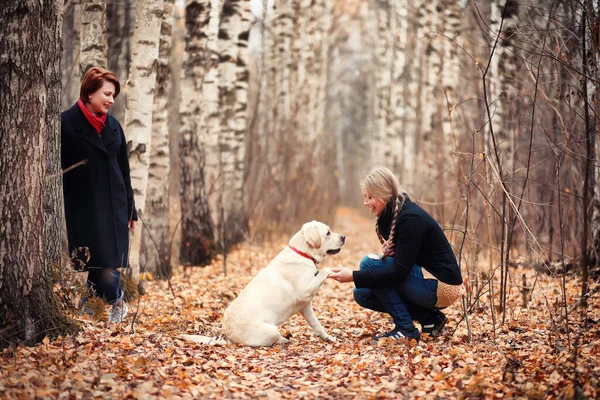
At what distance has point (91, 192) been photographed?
5.80 metres

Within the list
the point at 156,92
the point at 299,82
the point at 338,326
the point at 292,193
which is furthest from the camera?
the point at 299,82

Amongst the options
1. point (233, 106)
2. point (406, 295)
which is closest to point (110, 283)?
point (406, 295)

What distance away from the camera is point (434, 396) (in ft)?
14.0

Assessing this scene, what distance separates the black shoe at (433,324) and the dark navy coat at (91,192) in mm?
2745

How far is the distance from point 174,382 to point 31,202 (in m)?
1.66

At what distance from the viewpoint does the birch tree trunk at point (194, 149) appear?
10.1 metres

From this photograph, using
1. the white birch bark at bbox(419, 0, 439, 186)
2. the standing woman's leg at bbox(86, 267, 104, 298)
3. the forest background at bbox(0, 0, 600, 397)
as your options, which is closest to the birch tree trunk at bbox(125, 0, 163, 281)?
the forest background at bbox(0, 0, 600, 397)

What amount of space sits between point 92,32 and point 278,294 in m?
3.83

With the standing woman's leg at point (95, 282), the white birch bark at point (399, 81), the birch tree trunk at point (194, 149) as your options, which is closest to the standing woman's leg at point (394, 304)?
the standing woman's leg at point (95, 282)

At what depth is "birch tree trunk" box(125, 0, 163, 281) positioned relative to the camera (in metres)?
7.36

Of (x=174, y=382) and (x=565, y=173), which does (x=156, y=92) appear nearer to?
(x=174, y=382)

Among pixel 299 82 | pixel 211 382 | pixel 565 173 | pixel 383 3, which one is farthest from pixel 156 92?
pixel 383 3

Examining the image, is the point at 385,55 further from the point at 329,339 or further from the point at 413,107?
the point at 329,339

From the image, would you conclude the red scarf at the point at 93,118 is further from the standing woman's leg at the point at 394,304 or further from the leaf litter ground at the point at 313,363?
the standing woman's leg at the point at 394,304
